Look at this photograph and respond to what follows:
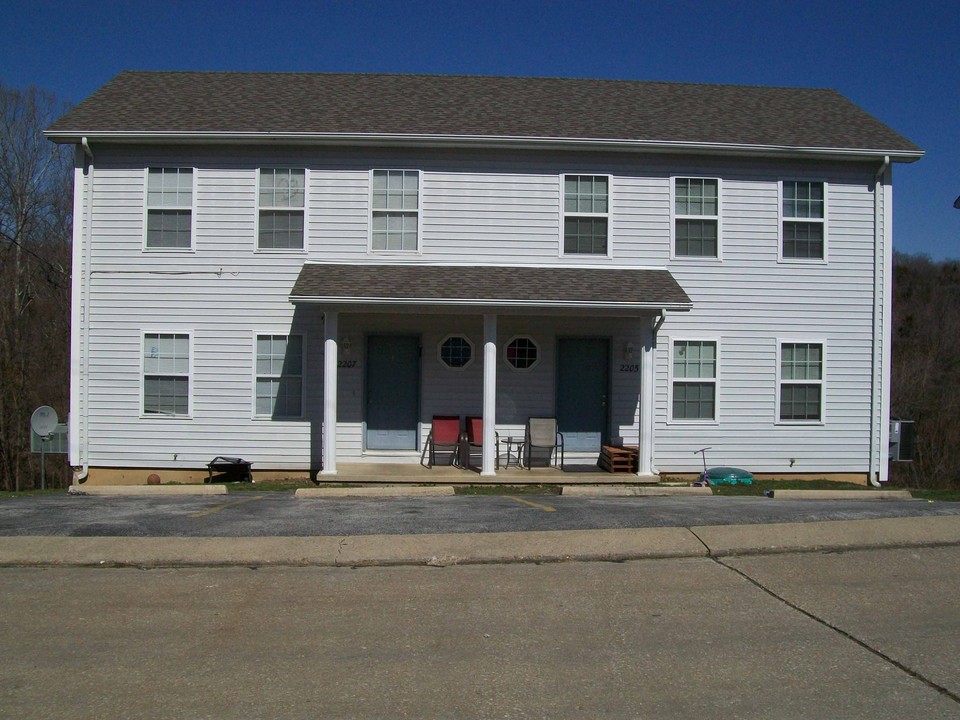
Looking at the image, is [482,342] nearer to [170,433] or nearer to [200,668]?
[170,433]


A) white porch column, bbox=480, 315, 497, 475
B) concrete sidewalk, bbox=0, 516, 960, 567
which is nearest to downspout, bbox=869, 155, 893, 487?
concrete sidewalk, bbox=0, 516, 960, 567

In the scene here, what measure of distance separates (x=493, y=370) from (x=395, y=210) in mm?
3532

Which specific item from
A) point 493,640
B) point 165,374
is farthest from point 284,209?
point 493,640

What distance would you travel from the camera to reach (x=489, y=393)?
570 inches

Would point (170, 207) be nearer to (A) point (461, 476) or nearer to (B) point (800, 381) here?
(A) point (461, 476)

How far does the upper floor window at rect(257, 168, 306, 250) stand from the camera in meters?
15.5

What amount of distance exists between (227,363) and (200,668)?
409 inches

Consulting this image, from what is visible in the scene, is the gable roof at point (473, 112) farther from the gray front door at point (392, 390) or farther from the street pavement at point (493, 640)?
the street pavement at point (493, 640)

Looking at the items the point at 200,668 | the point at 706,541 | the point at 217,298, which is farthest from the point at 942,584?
the point at 217,298

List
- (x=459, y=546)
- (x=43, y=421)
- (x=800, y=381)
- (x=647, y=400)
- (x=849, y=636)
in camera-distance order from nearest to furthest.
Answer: (x=849, y=636) < (x=459, y=546) < (x=647, y=400) < (x=43, y=421) < (x=800, y=381)

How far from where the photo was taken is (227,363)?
50.5 feet

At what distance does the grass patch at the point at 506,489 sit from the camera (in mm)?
13492

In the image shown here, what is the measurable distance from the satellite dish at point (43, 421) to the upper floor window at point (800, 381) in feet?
43.4

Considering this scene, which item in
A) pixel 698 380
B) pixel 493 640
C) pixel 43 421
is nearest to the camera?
pixel 493 640
